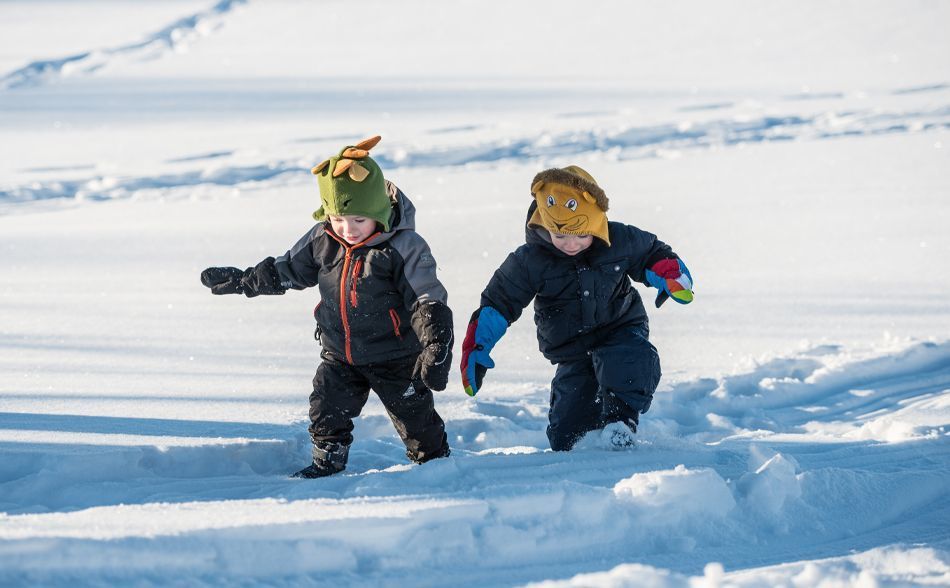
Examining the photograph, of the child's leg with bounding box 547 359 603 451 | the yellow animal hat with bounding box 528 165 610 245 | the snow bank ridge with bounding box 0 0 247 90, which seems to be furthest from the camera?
the snow bank ridge with bounding box 0 0 247 90

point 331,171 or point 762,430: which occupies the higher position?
point 331,171

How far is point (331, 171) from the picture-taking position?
3018 millimetres

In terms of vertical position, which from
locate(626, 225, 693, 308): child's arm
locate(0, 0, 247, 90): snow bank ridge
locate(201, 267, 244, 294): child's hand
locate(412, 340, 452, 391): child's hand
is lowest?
locate(412, 340, 452, 391): child's hand

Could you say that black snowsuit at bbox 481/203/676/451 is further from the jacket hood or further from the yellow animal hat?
the jacket hood

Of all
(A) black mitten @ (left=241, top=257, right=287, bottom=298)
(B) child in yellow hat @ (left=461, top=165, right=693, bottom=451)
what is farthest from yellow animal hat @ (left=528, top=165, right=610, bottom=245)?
(A) black mitten @ (left=241, top=257, right=287, bottom=298)

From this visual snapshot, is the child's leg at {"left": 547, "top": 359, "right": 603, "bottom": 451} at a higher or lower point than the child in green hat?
lower

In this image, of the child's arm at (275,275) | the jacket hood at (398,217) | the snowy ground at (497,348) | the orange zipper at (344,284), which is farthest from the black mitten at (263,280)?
the snowy ground at (497,348)

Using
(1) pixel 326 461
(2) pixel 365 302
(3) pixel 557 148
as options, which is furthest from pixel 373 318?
(3) pixel 557 148

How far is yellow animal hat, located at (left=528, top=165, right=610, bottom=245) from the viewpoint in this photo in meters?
3.10

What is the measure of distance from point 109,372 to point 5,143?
729cm

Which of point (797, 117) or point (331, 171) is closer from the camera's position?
point (331, 171)

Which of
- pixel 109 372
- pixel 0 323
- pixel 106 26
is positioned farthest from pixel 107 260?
pixel 106 26

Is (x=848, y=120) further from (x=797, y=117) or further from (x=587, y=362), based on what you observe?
(x=587, y=362)

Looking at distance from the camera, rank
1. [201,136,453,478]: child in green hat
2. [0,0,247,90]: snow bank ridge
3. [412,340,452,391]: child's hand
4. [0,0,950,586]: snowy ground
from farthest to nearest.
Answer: [0,0,247,90]: snow bank ridge, [201,136,453,478]: child in green hat, [412,340,452,391]: child's hand, [0,0,950,586]: snowy ground
